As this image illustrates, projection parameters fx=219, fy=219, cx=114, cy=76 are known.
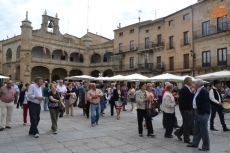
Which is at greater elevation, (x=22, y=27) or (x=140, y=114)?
(x=22, y=27)

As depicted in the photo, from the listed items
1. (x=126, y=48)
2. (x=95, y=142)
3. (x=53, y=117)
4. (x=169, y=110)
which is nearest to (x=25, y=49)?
(x=126, y=48)

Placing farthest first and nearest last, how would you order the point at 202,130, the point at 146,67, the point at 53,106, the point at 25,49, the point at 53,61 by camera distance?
1. the point at 53,61
2. the point at 25,49
3. the point at 146,67
4. the point at 53,106
5. the point at 202,130

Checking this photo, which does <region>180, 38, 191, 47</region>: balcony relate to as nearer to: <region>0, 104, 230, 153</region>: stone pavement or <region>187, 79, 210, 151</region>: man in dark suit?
<region>0, 104, 230, 153</region>: stone pavement

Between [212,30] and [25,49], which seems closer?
[212,30]

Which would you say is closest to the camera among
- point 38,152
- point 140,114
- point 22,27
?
point 38,152

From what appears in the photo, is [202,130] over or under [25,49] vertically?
under

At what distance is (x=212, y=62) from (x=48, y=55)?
92.4 feet

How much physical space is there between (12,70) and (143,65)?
22.6 metres

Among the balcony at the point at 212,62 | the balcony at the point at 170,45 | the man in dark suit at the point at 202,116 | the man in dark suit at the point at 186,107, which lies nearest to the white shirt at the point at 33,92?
the man in dark suit at the point at 186,107

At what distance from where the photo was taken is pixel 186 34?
97.5 feet

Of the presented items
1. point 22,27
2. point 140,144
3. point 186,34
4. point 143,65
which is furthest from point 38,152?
point 22,27

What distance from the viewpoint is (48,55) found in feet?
133

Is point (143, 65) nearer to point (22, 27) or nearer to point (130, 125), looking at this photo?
point (22, 27)

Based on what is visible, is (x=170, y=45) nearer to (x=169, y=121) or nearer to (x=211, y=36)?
(x=211, y=36)
